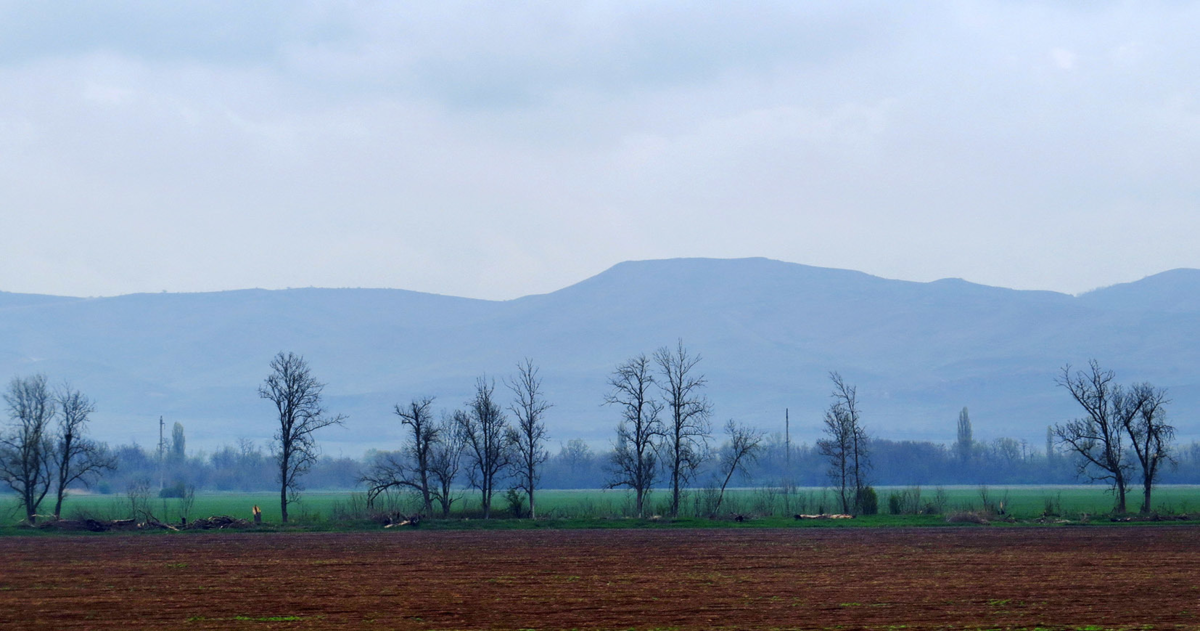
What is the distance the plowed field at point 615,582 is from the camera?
982 inches

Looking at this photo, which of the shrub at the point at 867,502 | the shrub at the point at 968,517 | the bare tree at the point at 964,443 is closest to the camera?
the shrub at the point at 968,517

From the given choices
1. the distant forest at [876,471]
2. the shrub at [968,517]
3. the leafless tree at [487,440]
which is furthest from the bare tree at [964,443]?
the leafless tree at [487,440]

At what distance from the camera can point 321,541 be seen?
50875mm

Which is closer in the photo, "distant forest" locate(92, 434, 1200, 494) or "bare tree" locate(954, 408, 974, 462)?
"distant forest" locate(92, 434, 1200, 494)

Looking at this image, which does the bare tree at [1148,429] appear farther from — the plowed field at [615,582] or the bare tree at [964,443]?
the bare tree at [964,443]

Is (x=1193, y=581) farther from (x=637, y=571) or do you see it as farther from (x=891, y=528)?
(x=891, y=528)

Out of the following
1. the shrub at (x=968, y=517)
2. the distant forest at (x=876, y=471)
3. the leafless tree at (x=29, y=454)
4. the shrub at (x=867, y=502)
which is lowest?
the distant forest at (x=876, y=471)

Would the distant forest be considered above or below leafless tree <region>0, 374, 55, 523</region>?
below

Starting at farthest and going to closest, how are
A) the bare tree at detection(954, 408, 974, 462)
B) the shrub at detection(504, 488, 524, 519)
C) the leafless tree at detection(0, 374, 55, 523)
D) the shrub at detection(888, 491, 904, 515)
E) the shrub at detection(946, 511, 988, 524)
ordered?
1. the bare tree at detection(954, 408, 974, 462)
2. the shrub at detection(888, 491, 904, 515)
3. the shrub at detection(504, 488, 524, 519)
4. the leafless tree at detection(0, 374, 55, 523)
5. the shrub at detection(946, 511, 988, 524)

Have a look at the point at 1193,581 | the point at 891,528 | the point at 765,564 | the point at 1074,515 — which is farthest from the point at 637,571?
the point at 1074,515

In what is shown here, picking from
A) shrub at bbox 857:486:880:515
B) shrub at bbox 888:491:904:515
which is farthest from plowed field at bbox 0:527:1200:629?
shrub at bbox 857:486:880:515

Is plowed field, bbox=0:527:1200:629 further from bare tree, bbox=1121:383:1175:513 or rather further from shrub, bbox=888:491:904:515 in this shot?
shrub, bbox=888:491:904:515

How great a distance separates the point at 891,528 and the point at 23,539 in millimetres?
39787

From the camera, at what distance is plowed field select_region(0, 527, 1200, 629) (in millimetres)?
24938
